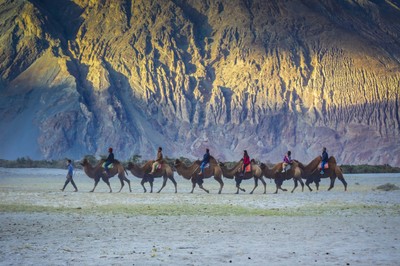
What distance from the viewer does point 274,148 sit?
10700 cm

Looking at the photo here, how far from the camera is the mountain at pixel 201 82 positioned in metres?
105

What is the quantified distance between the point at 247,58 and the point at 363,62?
17017 millimetres

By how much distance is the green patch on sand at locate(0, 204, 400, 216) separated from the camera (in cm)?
2031

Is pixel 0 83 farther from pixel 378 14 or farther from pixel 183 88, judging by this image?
pixel 378 14

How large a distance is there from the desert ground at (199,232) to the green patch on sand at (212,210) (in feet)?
0.09

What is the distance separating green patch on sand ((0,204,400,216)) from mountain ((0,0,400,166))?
78677mm

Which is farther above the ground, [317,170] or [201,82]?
[201,82]

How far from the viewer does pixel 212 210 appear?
2141 cm

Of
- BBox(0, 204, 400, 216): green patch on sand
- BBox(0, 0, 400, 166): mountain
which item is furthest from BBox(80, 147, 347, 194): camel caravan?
BBox(0, 0, 400, 166): mountain

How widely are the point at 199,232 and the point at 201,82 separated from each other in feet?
321

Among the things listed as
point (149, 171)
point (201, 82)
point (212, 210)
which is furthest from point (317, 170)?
point (201, 82)

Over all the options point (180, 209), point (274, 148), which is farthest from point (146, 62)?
point (180, 209)

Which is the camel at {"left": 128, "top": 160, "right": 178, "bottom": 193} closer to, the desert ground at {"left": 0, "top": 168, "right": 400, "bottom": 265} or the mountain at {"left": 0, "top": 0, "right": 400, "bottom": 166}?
the desert ground at {"left": 0, "top": 168, "right": 400, "bottom": 265}

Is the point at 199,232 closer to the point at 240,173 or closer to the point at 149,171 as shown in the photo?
the point at 240,173
